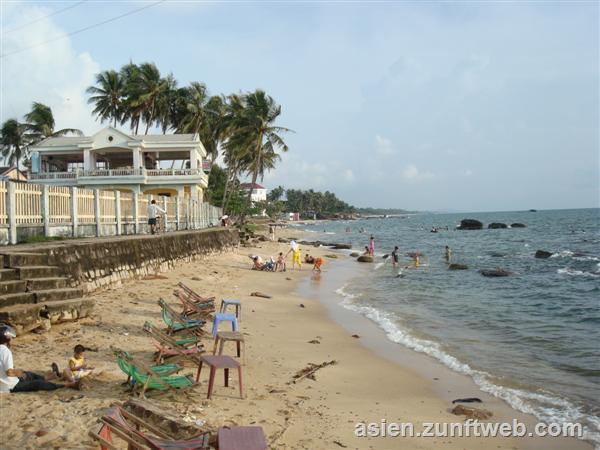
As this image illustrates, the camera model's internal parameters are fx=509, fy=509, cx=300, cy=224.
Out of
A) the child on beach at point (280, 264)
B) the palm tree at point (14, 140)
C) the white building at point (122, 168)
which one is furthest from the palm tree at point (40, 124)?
the child on beach at point (280, 264)

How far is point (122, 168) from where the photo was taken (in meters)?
34.3

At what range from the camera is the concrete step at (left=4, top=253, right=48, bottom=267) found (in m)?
8.51

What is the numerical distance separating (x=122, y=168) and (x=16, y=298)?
91.4ft

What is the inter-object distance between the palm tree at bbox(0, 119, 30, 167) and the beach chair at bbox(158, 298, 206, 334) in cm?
4878

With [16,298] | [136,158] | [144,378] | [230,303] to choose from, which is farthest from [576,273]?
[136,158]

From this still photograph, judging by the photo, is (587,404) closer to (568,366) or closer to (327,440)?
(568,366)

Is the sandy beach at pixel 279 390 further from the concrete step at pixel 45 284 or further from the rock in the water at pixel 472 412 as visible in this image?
the concrete step at pixel 45 284

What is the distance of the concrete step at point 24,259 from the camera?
27.9 ft

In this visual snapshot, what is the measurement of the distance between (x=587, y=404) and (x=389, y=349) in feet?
13.0

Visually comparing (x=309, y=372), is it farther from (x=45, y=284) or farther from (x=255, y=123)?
(x=255, y=123)

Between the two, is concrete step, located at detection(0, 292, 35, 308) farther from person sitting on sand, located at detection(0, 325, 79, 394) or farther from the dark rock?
the dark rock

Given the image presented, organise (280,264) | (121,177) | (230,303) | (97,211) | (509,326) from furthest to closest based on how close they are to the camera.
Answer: (121,177) < (280,264) < (97,211) < (509,326) < (230,303)

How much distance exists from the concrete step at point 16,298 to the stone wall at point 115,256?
1657mm

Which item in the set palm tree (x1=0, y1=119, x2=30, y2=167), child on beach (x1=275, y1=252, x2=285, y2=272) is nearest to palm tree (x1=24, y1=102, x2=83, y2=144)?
palm tree (x1=0, y1=119, x2=30, y2=167)
